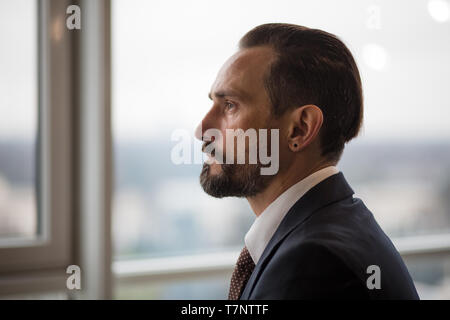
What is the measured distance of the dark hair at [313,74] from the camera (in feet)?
3.19

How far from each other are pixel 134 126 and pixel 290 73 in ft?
2.02

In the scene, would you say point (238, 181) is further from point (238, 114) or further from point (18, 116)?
point (18, 116)

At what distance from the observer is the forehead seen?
98 centimetres

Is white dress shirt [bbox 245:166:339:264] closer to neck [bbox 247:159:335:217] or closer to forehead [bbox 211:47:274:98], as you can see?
neck [bbox 247:159:335:217]

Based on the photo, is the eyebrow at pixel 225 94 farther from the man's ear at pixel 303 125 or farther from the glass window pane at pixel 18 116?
the glass window pane at pixel 18 116

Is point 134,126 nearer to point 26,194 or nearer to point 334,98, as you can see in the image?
point 26,194

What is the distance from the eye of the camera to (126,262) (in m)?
1.47

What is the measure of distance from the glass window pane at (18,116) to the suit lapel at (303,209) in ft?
2.74

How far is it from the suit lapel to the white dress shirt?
Result: 0.07ft

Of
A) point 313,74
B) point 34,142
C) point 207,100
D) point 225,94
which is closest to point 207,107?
point 207,100

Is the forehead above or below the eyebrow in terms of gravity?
above

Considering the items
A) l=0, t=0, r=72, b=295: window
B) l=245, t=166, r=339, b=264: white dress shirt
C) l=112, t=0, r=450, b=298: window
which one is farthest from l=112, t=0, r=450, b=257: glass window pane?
l=245, t=166, r=339, b=264: white dress shirt

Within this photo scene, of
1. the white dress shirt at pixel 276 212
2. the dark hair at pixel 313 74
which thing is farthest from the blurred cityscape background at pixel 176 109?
the white dress shirt at pixel 276 212
